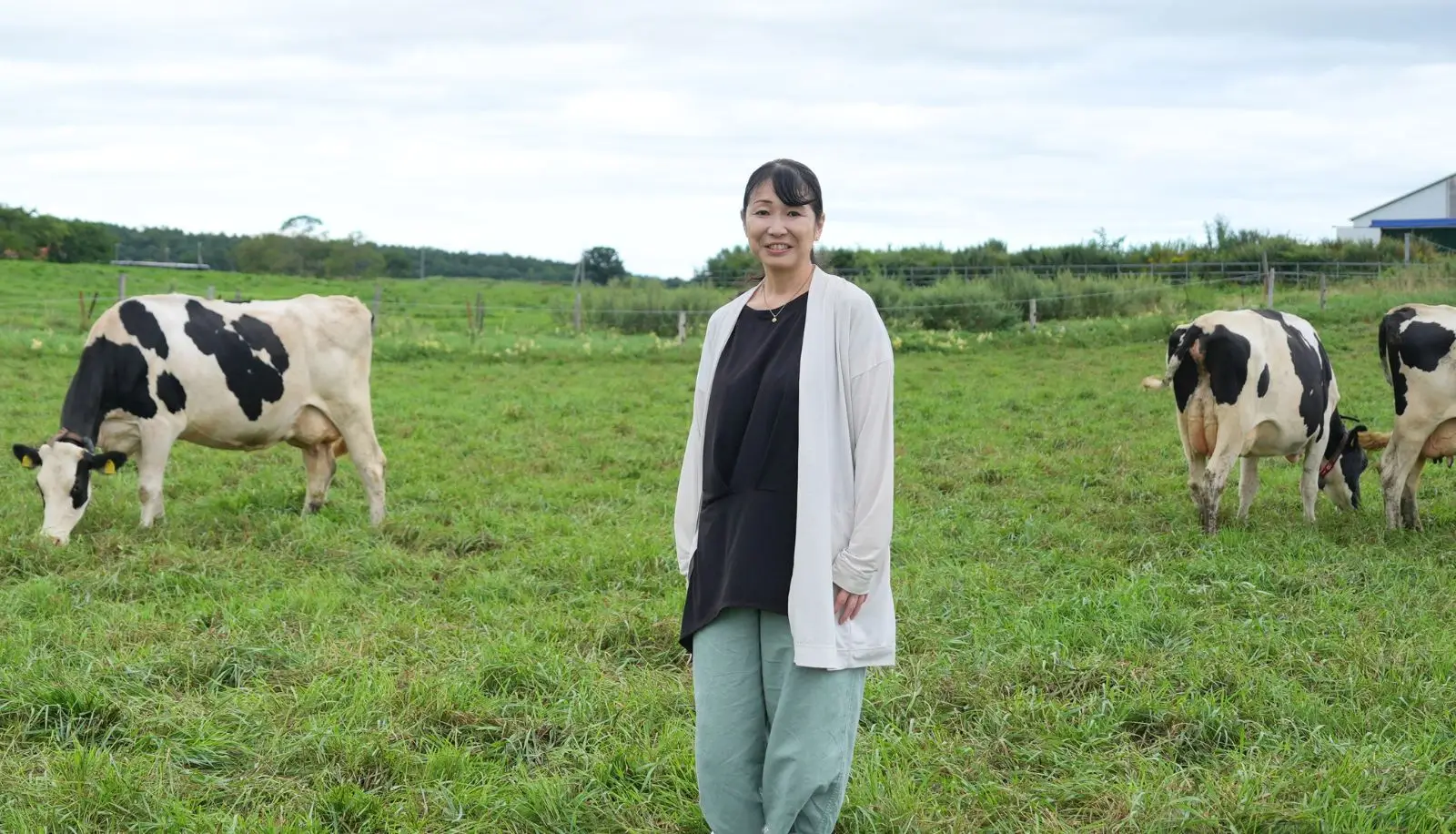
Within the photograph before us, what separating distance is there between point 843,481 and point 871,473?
99 millimetres

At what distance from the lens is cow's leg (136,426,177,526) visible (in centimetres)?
765

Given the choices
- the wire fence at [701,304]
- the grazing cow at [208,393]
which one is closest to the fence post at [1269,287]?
the wire fence at [701,304]

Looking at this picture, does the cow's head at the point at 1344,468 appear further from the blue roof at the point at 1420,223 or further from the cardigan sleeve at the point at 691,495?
the blue roof at the point at 1420,223

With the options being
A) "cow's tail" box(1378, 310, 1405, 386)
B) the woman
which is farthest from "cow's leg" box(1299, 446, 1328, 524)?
the woman

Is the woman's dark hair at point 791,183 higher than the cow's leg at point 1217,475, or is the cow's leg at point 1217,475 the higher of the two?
the woman's dark hair at point 791,183

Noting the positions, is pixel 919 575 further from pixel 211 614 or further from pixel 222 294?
pixel 222 294

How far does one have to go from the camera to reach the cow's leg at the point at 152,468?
7.65 meters

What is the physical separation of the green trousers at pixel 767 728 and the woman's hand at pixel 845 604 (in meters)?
0.13

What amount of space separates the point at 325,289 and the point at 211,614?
2845 centimetres

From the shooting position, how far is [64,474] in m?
7.16

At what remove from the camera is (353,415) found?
28.4 ft

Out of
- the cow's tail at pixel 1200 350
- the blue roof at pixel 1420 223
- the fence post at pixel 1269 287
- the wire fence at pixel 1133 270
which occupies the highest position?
the blue roof at pixel 1420 223

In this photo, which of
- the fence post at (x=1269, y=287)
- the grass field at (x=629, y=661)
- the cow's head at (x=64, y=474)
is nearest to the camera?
the grass field at (x=629, y=661)

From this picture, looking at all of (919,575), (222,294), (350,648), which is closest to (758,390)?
(350,648)
